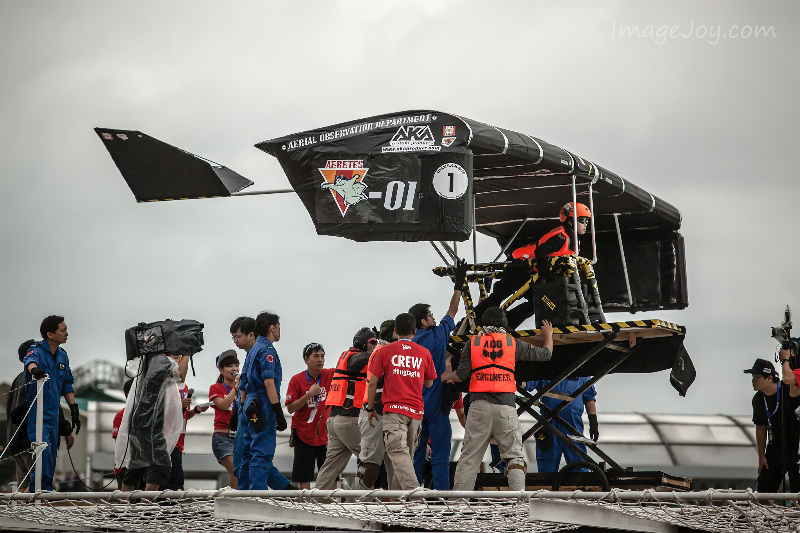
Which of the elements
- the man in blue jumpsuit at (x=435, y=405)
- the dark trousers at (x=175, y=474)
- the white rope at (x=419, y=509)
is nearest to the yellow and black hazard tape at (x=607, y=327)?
the man in blue jumpsuit at (x=435, y=405)

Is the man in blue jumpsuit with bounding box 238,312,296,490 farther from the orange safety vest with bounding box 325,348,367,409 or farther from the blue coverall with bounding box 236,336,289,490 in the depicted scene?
the orange safety vest with bounding box 325,348,367,409

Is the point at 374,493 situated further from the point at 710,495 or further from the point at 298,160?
the point at 298,160

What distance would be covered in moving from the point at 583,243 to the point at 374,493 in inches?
302

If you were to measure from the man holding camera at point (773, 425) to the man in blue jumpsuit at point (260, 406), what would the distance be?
515cm

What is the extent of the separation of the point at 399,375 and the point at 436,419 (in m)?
1.49

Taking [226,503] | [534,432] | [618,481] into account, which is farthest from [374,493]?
[534,432]

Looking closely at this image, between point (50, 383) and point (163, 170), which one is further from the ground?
point (163, 170)

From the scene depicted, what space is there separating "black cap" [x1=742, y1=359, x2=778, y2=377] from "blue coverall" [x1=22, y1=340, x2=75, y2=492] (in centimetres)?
744

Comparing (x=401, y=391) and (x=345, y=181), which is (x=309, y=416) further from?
(x=345, y=181)

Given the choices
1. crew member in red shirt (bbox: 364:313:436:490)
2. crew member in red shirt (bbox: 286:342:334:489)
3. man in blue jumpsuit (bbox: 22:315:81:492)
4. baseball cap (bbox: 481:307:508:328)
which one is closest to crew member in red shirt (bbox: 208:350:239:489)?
crew member in red shirt (bbox: 286:342:334:489)

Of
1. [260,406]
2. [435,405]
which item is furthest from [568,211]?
[260,406]

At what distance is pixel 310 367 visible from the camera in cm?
1202

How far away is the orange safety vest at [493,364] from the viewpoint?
10.3 meters

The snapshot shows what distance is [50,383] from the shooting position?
11.2 m
